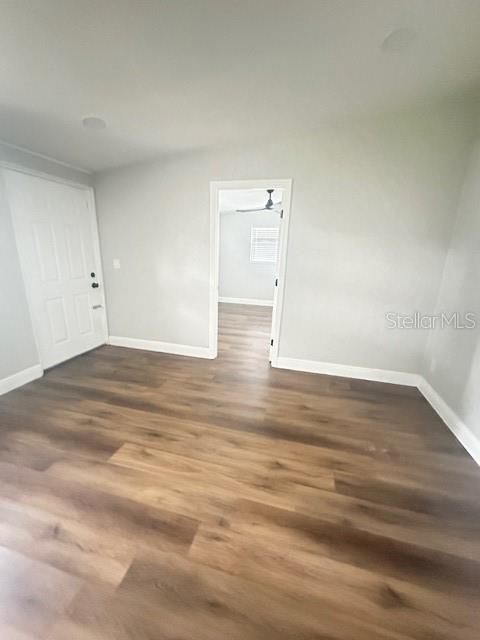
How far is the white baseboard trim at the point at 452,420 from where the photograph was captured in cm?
200

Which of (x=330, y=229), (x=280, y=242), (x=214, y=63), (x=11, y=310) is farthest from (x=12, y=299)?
(x=330, y=229)

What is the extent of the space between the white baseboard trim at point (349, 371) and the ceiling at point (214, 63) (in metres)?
2.46

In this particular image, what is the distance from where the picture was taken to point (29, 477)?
170cm

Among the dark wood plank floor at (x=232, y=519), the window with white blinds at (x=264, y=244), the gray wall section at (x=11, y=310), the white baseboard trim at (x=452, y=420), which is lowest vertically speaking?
the dark wood plank floor at (x=232, y=519)

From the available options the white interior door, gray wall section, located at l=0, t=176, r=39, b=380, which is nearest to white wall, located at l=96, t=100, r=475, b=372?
the white interior door

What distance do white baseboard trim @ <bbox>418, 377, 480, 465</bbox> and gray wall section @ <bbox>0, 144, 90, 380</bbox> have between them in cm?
404

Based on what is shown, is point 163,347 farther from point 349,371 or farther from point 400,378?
point 400,378

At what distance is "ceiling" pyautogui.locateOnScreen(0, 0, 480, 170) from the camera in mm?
1329

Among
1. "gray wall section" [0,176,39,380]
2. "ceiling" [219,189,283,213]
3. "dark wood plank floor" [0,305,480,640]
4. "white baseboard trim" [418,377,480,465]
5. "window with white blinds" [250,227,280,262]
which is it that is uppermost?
"ceiling" [219,189,283,213]

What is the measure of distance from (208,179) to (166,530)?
10.2 feet

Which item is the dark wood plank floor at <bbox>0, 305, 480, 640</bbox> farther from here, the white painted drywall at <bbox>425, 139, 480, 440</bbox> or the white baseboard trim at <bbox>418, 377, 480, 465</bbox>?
the white painted drywall at <bbox>425, 139, 480, 440</bbox>

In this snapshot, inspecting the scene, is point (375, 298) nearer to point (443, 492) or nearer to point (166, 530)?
point (443, 492)

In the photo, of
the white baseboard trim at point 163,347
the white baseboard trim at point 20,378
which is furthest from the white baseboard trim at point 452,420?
the white baseboard trim at point 20,378

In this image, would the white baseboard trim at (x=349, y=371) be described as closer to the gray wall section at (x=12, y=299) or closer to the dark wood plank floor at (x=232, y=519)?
the dark wood plank floor at (x=232, y=519)
